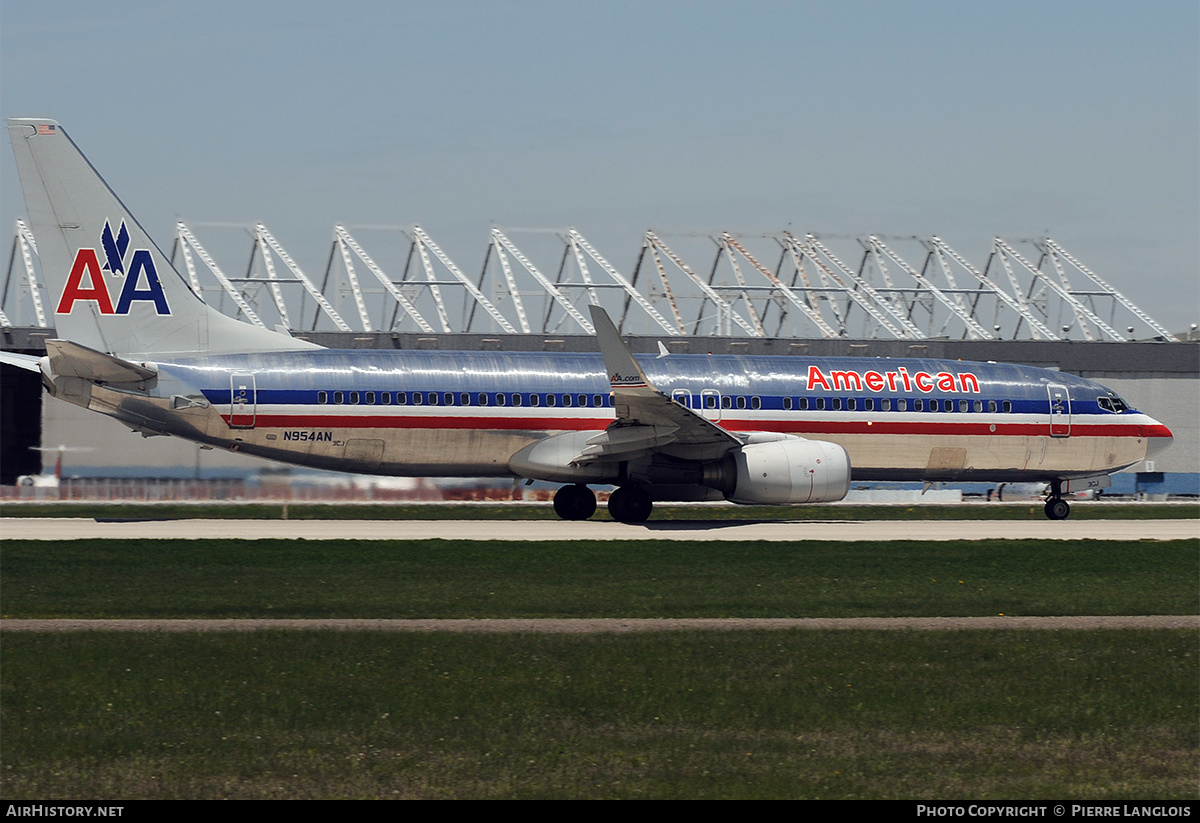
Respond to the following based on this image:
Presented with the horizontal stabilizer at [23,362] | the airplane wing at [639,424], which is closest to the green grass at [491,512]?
the airplane wing at [639,424]

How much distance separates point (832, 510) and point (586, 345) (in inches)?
738

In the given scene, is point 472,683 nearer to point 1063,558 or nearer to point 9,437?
point 1063,558

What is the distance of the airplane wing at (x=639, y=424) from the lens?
2873 cm

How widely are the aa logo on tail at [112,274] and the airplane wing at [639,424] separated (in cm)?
1073

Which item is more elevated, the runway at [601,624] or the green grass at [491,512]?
the runway at [601,624]

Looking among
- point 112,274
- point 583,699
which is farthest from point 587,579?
point 112,274

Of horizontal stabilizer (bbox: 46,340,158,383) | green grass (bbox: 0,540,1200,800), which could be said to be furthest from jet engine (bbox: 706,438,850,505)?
horizontal stabilizer (bbox: 46,340,158,383)

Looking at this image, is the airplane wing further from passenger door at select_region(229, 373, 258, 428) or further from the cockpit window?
the cockpit window

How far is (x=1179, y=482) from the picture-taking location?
61375mm

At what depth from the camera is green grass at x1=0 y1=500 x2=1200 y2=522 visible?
111 ft

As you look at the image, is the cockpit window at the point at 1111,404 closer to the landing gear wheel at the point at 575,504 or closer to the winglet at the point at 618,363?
the landing gear wheel at the point at 575,504

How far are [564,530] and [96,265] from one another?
12.5 m
